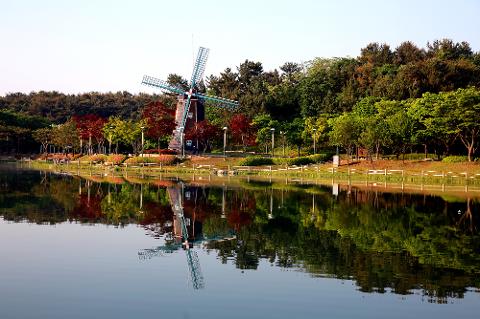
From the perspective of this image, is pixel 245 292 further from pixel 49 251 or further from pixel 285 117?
pixel 285 117

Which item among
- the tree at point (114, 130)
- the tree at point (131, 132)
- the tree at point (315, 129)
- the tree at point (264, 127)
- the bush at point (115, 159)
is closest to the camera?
the tree at point (315, 129)

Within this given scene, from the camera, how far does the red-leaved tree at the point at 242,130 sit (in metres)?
89.6

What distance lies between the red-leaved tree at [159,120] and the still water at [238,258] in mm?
47052

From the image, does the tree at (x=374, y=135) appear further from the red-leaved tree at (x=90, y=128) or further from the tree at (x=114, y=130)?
the red-leaved tree at (x=90, y=128)

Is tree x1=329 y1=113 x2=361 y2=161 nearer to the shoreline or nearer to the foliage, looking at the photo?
the shoreline

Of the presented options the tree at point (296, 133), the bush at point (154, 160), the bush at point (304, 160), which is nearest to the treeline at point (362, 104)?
the tree at point (296, 133)

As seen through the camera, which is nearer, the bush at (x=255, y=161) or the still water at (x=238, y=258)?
the still water at (x=238, y=258)

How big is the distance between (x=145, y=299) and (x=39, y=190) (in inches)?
1393

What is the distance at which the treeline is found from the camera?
67.4 metres

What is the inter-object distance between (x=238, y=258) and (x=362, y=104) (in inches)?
2521

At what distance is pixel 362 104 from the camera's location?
274 ft

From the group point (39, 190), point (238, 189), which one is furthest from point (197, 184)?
point (39, 190)

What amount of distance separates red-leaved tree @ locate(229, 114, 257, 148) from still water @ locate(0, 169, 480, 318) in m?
48.0

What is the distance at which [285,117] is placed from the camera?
10775cm
